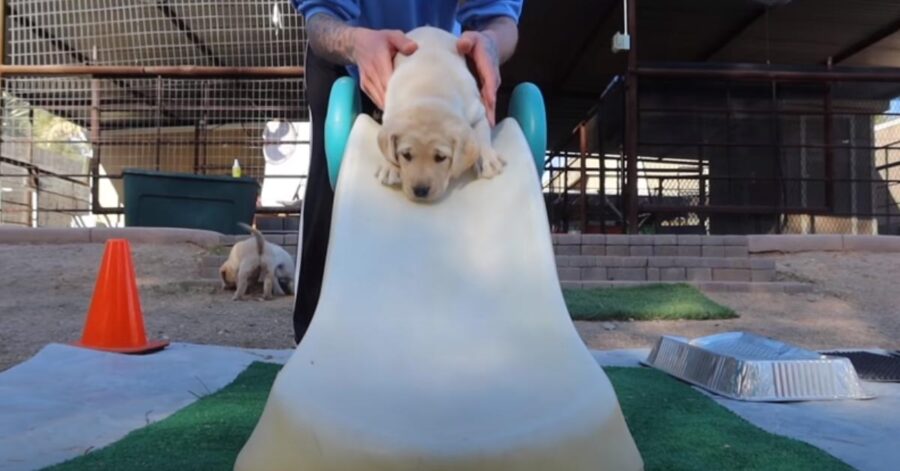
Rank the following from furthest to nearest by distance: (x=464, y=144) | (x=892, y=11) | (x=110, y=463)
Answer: (x=892, y=11)
(x=110, y=463)
(x=464, y=144)

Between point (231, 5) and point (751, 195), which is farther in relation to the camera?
point (751, 195)

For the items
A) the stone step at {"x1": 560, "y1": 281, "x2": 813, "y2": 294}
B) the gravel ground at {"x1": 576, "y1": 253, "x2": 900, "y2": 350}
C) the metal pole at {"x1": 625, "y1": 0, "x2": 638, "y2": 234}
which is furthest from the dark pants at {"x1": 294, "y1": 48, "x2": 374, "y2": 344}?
the metal pole at {"x1": 625, "y1": 0, "x2": 638, "y2": 234}

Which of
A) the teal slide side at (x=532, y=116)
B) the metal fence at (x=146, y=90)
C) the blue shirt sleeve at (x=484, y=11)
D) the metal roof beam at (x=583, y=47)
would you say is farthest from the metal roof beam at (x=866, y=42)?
the teal slide side at (x=532, y=116)

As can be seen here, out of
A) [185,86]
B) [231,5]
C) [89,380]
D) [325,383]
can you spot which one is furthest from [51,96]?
[325,383]

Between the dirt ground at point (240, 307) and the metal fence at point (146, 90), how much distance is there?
213 centimetres

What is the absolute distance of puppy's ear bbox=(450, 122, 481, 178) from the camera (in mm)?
1438

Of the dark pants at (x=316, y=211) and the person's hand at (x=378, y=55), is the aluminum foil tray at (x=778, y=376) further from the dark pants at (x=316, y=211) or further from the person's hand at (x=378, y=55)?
the person's hand at (x=378, y=55)

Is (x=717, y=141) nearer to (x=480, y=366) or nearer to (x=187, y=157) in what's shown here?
(x=187, y=157)

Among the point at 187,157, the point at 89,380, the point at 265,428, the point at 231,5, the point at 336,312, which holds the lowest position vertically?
the point at 89,380

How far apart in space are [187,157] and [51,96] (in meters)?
2.19

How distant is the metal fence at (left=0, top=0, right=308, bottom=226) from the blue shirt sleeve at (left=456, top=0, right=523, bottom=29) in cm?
536

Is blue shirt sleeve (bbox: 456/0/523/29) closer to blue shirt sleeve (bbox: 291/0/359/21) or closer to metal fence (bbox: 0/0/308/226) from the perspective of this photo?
blue shirt sleeve (bbox: 291/0/359/21)

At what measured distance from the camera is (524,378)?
1.19 metres

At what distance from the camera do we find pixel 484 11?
1975mm
